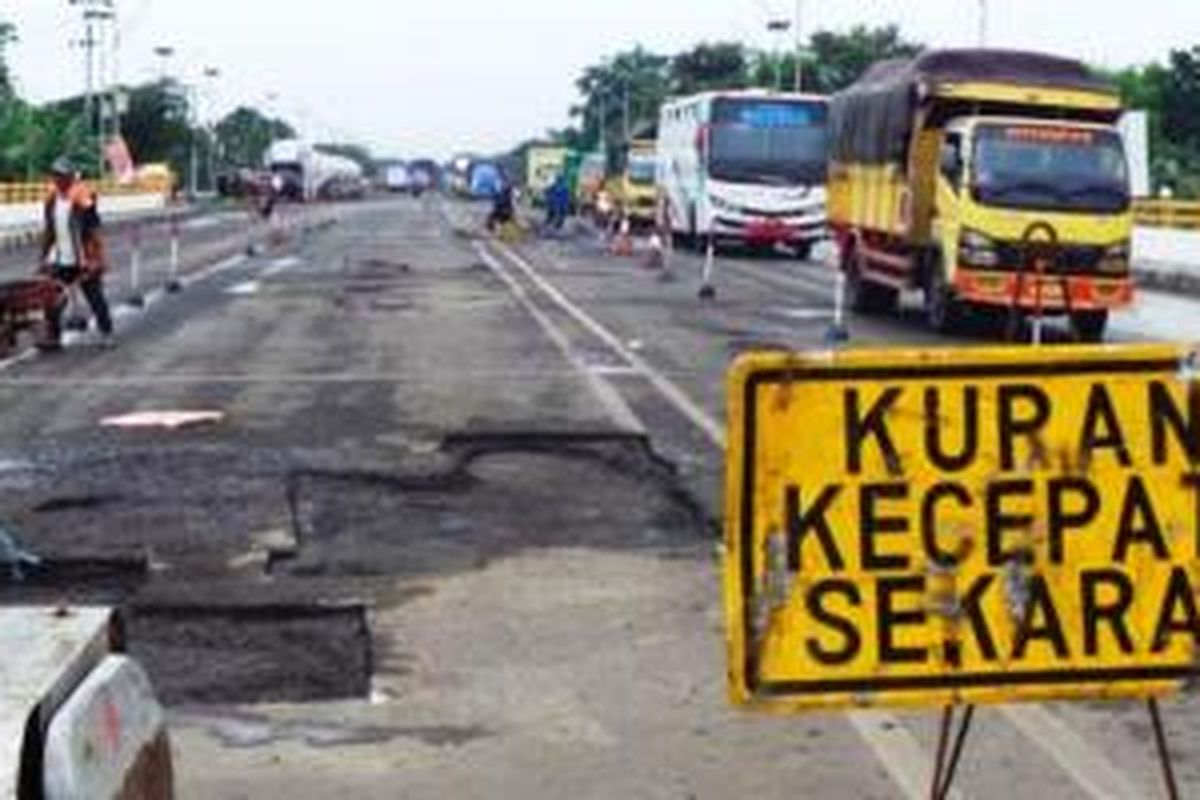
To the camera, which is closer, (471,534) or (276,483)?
(471,534)

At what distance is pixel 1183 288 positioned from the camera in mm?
41594

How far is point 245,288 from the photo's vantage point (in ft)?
117

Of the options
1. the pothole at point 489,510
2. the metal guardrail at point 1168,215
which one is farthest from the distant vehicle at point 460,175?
the pothole at point 489,510

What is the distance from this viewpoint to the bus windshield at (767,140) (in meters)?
49.2

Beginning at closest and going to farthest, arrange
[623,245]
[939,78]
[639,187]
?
[939,78] → [623,245] → [639,187]

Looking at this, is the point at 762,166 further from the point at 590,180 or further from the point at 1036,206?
the point at 590,180

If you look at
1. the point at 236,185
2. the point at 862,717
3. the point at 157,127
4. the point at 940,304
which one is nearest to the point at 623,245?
the point at 940,304

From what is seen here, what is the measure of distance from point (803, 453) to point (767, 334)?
20672 mm

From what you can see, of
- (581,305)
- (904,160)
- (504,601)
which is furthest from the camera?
(581,305)

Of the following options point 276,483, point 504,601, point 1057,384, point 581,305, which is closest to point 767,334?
point 581,305

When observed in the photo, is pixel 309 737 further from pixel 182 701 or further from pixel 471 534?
pixel 471 534

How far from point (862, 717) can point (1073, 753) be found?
0.76 metres

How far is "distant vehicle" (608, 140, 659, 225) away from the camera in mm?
68438

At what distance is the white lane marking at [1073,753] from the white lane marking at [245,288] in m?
26.7
